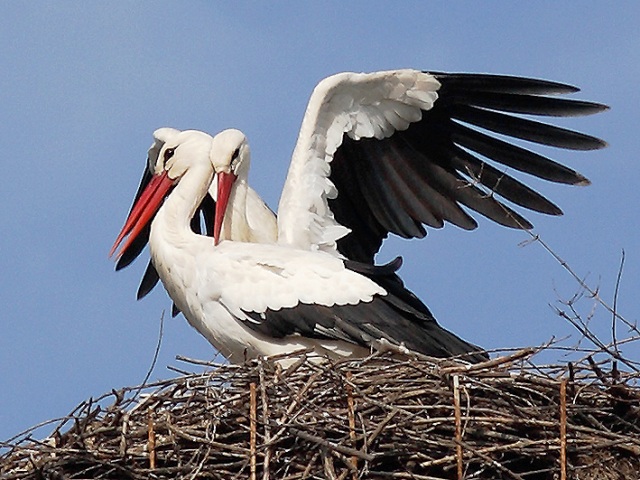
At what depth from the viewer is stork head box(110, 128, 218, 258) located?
24.2ft

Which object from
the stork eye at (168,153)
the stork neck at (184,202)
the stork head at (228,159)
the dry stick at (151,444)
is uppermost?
the stork eye at (168,153)

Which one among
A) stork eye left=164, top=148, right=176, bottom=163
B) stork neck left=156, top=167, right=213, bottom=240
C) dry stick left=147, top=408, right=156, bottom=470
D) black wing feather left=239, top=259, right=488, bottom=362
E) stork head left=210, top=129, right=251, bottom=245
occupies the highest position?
stork eye left=164, top=148, right=176, bottom=163

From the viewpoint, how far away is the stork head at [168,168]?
24.2 ft

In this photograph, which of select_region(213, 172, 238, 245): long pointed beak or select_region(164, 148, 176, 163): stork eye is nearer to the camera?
select_region(213, 172, 238, 245): long pointed beak

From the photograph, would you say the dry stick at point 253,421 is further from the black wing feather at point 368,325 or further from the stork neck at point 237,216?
the stork neck at point 237,216

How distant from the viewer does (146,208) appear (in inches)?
298

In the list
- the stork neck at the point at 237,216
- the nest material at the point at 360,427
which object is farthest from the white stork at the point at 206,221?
the nest material at the point at 360,427

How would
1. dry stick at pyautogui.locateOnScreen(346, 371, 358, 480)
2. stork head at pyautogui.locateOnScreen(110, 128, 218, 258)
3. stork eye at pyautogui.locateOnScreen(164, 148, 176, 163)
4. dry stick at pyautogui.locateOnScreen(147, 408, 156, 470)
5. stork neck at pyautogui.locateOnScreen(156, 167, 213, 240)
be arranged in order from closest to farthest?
dry stick at pyautogui.locateOnScreen(346, 371, 358, 480)
dry stick at pyautogui.locateOnScreen(147, 408, 156, 470)
stork neck at pyautogui.locateOnScreen(156, 167, 213, 240)
stork head at pyautogui.locateOnScreen(110, 128, 218, 258)
stork eye at pyautogui.locateOnScreen(164, 148, 176, 163)

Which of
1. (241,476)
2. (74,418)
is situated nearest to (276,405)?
(241,476)

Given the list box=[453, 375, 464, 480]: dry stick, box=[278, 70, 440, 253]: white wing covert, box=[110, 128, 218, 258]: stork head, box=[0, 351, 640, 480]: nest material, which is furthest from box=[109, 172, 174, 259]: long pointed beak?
box=[453, 375, 464, 480]: dry stick

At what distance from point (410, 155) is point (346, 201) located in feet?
1.14

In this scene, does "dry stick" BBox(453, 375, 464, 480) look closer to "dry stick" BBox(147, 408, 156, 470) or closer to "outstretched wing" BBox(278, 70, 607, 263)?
"dry stick" BBox(147, 408, 156, 470)

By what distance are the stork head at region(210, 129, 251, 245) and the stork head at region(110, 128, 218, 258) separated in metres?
0.07

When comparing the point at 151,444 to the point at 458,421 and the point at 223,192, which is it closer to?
the point at 458,421
